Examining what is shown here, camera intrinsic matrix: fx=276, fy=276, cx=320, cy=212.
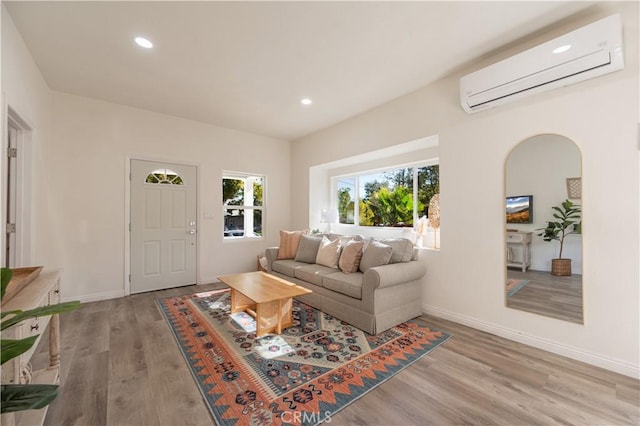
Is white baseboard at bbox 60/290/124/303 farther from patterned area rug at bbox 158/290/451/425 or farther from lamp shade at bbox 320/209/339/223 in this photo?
lamp shade at bbox 320/209/339/223

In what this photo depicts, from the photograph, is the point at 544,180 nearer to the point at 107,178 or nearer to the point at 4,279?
the point at 4,279

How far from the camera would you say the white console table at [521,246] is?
8.49 feet

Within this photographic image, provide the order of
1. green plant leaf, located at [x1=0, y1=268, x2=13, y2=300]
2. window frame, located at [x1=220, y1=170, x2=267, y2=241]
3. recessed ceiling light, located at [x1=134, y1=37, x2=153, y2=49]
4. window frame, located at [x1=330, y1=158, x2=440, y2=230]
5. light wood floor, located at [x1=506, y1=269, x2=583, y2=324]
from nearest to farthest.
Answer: green plant leaf, located at [x1=0, y1=268, x2=13, y2=300]
light wood floor, located at [x1=506, y1=269, x2=583, y2=324]
recessed ceiling light, located at [x1=134, y1=37, x2=153, y2=49]
window frame, located at [x1=330, y1=158, x2=440, y2=230]
window frame, located at [x1=220, y1=170, x2=267, y2=241]

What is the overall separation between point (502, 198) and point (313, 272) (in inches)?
86.3

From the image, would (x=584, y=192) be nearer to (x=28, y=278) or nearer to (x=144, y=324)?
(x=28, y=278)

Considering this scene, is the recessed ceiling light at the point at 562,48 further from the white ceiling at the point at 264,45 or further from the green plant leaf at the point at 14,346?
the green plant leaf at the point at 14,346

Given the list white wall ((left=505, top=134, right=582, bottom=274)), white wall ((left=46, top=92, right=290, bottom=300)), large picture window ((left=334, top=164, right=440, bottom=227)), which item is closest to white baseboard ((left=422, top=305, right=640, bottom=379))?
white wall ((left=505, top=134, right=582, bottom=274))

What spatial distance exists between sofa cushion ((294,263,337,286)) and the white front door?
2008 millimetres

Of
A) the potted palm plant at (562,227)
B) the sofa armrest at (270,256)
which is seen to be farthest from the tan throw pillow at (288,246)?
the potted palm plant at (562,227)

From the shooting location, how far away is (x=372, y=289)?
105 inches

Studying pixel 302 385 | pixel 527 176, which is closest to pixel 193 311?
pixel 302 385

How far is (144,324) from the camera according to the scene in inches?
115

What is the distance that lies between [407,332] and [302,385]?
1313 mm

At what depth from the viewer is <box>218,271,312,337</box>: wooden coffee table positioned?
2600mm
